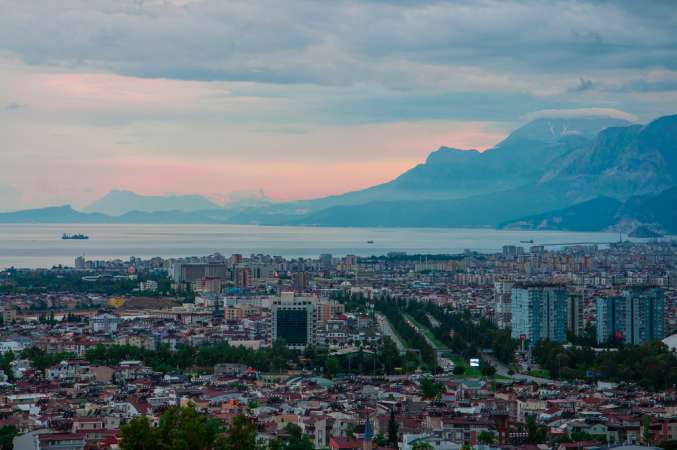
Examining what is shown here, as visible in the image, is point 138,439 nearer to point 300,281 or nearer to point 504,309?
point 504,309

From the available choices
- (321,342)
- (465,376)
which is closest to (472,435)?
(465,376)

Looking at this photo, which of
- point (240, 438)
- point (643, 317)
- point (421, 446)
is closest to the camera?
point (240, 438)

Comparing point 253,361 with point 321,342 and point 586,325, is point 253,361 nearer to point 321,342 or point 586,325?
point 321,342

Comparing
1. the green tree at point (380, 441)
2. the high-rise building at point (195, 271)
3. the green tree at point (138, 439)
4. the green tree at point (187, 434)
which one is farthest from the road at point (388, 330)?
the high-rise building at point (195, 271)

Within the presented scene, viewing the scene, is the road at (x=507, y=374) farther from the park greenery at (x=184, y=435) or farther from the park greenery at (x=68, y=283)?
the park greenery at (x=68, y=283)

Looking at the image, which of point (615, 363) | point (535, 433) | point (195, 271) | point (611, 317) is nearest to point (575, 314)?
point (611, 317)

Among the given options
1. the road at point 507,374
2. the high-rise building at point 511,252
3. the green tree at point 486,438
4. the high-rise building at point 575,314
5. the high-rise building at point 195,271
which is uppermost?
the high-rise building at point 511,252
